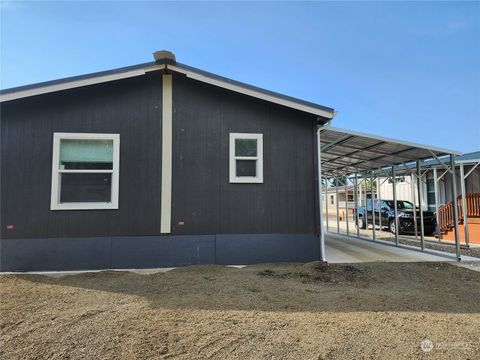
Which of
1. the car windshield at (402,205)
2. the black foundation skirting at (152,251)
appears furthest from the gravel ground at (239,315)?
the car windshield at (402,205)

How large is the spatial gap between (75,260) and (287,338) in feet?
15.2

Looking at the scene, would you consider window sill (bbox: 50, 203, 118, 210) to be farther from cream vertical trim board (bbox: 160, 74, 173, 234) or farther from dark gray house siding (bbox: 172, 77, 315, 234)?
dark gray house siding (bbox: 172, 77, 315, 234)

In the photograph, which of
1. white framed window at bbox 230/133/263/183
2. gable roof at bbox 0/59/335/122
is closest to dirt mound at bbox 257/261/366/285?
white framed window at bbox 230/133/263/183

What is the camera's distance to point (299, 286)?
4785mm

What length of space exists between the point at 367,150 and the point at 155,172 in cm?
581

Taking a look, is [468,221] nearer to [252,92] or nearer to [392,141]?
[392,141]

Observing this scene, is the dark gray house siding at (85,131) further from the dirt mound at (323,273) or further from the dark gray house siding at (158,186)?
the dirt mound at (323,273)

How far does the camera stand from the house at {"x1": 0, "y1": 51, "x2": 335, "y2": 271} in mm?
5910

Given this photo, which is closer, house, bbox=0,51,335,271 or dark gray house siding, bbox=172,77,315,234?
house, bbox=0,51,335,271

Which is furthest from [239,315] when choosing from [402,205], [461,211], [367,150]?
[402,205]

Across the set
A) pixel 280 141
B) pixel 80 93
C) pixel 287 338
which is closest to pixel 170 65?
pixel 80 93

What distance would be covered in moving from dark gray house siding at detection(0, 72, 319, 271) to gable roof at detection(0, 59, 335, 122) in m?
0.27

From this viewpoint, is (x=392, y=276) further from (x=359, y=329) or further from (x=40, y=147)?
(x=40, y=147)

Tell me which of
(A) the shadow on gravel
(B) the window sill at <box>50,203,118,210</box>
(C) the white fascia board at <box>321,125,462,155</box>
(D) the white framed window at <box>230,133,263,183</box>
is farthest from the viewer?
(C) the white fascia board at <box>321,125,462,155</box>
